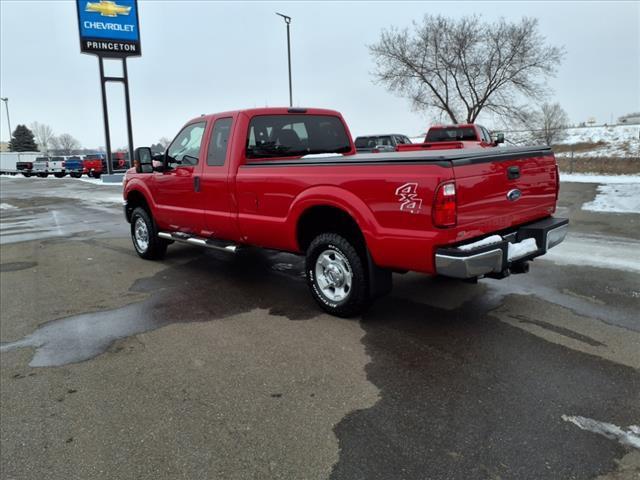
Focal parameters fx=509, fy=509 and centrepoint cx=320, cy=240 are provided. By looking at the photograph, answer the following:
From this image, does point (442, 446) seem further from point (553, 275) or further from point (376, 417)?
point (553, 275)

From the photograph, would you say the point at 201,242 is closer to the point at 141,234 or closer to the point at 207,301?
the point at 207,301

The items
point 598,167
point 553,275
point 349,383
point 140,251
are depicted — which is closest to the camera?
point 349,383

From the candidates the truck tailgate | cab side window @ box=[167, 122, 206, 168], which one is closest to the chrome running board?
cab side window @ box=[167, 122, 206, 168]

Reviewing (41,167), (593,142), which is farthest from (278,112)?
(593,142)

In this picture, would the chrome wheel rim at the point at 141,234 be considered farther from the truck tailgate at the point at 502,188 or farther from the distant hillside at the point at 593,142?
the distant hillside at the point at 593,142

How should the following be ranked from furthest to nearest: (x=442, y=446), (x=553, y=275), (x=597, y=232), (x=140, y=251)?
(x=597, y=232) → (x=140, y=251) → (x=553, y=275) → (x=442, y=446)

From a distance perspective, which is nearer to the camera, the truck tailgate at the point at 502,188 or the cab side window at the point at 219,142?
the truck tailgate at the point at 502,188

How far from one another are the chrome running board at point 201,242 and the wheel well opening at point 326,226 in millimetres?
1018

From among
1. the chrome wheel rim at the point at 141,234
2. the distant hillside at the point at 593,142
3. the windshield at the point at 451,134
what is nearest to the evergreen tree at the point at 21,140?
the distant hillside at the point at 593,142

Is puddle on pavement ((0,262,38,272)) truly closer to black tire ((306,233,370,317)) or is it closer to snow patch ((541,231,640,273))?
black tire ((306,233,370,317))

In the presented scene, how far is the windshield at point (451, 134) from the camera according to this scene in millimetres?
15367

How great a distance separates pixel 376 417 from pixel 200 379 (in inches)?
52.3

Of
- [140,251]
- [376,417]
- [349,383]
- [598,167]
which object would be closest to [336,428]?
[376,417]

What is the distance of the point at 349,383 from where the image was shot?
350 centimetres
